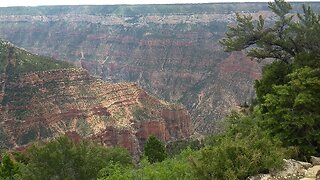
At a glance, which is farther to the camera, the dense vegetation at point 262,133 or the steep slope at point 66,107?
the steep slope at point 66,107

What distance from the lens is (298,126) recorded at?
65.2 feet

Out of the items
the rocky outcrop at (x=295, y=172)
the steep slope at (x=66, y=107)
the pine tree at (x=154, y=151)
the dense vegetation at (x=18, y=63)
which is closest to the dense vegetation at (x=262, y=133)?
the rocky outcrop at (x=295, y=172)

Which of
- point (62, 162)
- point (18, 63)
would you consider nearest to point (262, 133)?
point (62, 162)

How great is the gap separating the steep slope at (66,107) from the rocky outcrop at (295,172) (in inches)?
2236

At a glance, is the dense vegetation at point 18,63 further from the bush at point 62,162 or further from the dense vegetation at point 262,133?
the bush at point 62,162

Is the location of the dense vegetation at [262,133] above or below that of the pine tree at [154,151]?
above

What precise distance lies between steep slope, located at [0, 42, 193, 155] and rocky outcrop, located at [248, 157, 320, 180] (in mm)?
56792

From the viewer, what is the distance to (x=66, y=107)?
255 feet

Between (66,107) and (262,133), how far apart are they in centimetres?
6055

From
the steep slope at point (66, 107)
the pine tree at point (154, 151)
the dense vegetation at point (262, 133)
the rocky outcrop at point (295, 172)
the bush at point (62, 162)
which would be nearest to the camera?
the rocky outcrop at point (295, 172)

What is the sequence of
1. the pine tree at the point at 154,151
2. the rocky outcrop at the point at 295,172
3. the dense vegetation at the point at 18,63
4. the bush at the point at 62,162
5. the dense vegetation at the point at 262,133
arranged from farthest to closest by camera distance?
the dense vegetation at the point at 18,63
the pine tree at the point at 154,151
the bush at the point at 62,162
the dense vegetation at the point at 262,133
the rocky outcrop at the point at 295,172

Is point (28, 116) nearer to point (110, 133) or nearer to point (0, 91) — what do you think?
point (0, 91)

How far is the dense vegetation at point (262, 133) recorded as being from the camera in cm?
1636

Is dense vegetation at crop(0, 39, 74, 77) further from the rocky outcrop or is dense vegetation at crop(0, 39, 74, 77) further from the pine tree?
the rocky outcrop
